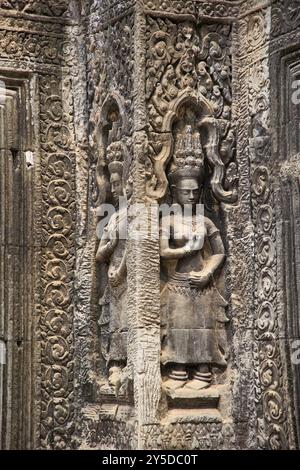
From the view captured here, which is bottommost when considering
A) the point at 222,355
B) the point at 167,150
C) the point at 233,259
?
the point at 222,355

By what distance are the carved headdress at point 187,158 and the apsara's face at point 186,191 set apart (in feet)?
0.12

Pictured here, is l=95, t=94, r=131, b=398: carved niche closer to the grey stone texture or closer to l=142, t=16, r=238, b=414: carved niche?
the grey stone texture

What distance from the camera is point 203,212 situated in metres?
9.45

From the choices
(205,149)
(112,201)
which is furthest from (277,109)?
(112,201)

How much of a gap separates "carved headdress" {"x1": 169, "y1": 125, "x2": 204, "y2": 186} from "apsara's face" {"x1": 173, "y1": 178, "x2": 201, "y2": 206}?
4 cm

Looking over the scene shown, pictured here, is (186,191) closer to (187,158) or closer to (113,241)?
(187,158)

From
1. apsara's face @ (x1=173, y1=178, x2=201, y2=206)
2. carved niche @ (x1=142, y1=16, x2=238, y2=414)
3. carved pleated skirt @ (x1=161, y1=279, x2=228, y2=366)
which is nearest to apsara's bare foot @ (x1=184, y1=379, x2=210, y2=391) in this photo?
carved niche @ (x1=142, y1=16, x2=238, y2=414)

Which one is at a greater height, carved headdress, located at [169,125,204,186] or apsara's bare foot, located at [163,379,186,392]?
carved headdress, located at [169,125,204,186]

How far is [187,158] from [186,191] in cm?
25

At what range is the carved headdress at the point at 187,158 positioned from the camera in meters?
9.38

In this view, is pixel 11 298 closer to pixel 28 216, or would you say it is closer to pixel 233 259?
pixel 28 216

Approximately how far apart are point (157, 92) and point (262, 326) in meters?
1.95

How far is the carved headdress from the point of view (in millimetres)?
9375

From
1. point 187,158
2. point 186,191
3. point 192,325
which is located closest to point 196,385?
point 192,325
